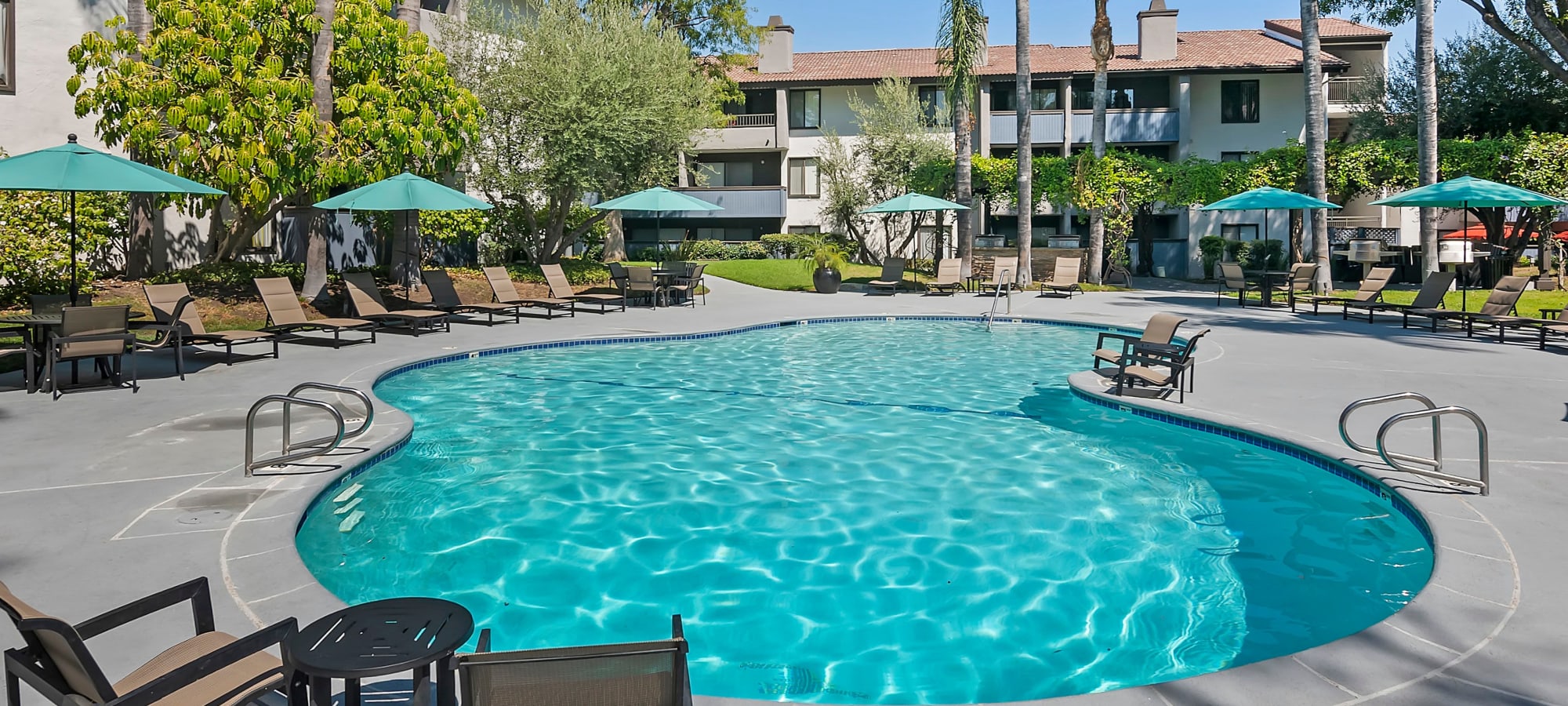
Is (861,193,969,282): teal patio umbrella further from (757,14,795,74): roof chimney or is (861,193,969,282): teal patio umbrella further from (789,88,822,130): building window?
(757,14,795,74): roof chimney

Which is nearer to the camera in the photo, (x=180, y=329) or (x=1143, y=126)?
(x=180, y=329)

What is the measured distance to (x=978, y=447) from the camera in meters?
9.30

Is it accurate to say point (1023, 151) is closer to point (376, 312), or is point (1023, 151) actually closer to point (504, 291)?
point (504, 291)

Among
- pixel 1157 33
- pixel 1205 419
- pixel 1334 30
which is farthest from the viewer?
pixel 1334 30

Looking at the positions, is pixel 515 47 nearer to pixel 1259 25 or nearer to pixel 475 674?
pixel 475 674

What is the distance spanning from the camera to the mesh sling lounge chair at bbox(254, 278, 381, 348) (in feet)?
45.6

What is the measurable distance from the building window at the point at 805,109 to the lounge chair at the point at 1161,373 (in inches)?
1307

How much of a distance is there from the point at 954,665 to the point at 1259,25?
49.3m

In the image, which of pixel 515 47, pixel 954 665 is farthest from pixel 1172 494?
pixel 515 47

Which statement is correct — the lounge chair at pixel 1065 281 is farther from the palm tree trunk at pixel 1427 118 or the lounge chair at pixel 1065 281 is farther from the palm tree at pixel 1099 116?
the palm tree trunk at pixel 1427 118

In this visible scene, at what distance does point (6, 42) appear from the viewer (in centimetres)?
1761

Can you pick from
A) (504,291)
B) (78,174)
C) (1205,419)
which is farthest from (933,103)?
(78,174)

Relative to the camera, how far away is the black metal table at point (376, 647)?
3.06 meters

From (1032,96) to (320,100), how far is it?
102 ft
